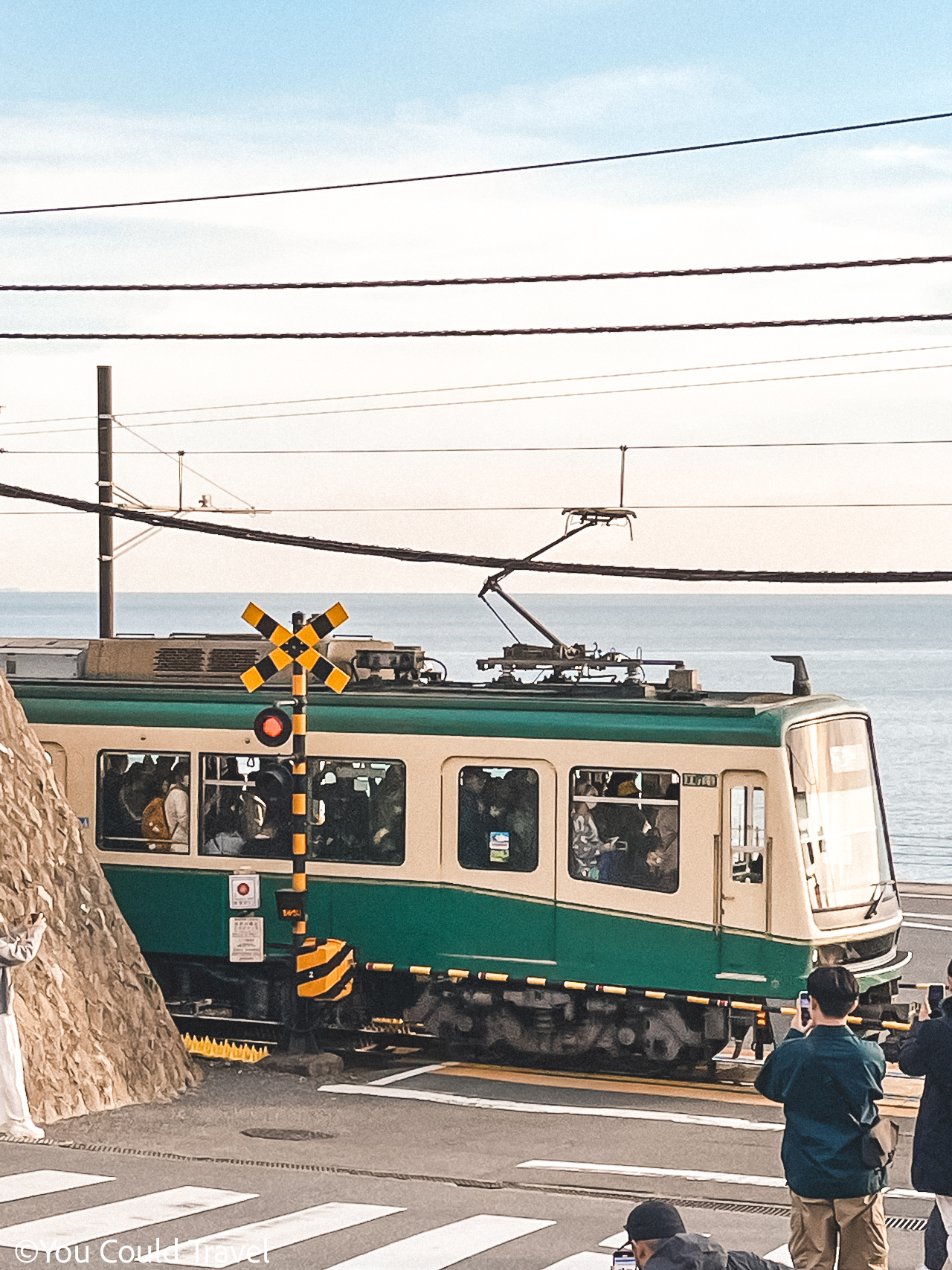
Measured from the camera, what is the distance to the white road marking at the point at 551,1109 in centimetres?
1511

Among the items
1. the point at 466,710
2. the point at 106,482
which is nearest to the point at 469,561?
the point at 466,710

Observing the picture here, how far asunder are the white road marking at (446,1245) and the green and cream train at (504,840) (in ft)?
19.1

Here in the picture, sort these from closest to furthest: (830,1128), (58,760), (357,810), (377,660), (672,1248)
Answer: (672,1248) → (830,1128) → (357,810) → (377,660) → (58,760)

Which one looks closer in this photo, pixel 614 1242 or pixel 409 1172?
pixel 614 1242

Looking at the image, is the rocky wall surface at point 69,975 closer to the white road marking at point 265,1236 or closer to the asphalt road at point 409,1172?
the asphalt road at point 409,1172

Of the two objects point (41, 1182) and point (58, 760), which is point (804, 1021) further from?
point (58, 760)

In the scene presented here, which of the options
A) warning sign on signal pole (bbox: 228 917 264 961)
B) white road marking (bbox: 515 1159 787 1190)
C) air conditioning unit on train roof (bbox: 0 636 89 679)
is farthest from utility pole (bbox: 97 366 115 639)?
white road marking (bbox: 515 1159 787 1190)

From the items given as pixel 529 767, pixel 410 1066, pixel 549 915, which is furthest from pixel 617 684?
pixel 410 1066

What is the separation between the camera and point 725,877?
1673 centimetres

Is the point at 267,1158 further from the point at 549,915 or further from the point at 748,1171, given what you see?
the point at 549,915

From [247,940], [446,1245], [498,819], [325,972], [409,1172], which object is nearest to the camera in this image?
[446,1245]

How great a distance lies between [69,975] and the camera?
15.9 m

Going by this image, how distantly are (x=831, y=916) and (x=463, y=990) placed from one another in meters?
3.54

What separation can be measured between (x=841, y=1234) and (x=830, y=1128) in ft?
1.66
